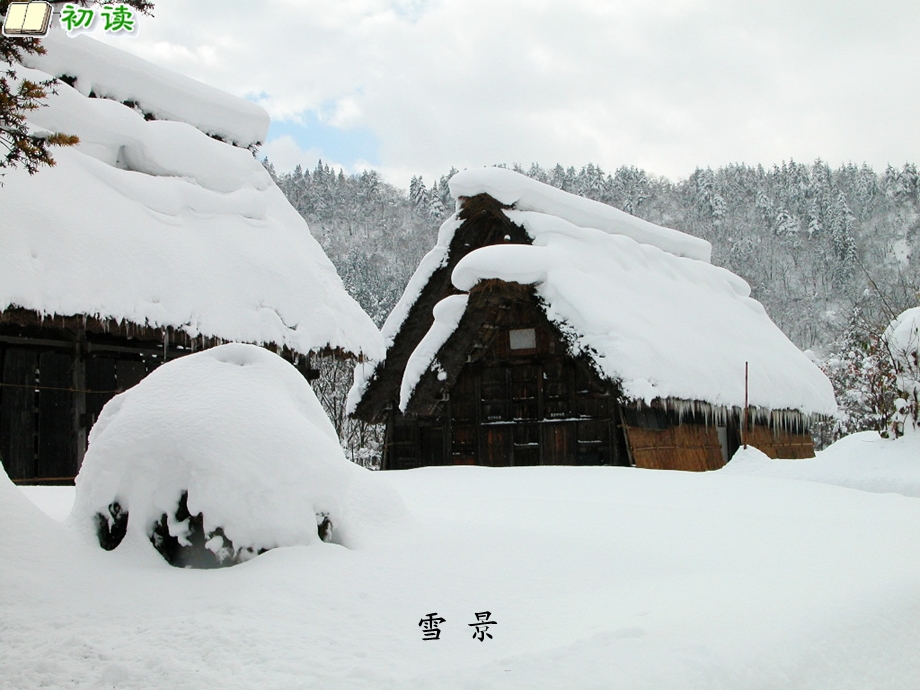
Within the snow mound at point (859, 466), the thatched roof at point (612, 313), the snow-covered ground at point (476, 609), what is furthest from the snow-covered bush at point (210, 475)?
the thatched roof at point (612, 313)

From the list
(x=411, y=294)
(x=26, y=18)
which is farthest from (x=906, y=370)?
(x=26, y=18)

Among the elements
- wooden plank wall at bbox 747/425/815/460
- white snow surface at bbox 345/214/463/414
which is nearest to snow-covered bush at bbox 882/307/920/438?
wooden plank wall at bbox 747/425/815/460

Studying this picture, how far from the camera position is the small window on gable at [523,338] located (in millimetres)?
15508

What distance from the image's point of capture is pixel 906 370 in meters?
12.6

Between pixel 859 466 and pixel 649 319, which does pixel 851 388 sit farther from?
pixel 859 466

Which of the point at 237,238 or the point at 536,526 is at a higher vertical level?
the point at 237,238

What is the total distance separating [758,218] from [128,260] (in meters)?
75.2

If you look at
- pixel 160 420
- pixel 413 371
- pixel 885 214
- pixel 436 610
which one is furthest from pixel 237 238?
pixel 885 214

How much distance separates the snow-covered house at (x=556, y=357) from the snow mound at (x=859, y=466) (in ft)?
6.21

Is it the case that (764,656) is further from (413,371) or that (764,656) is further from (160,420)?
(413,371)

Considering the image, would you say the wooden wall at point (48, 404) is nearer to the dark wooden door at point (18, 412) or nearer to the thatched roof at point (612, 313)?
the dark wooden door at point (18, 412)

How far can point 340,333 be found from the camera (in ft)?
39.9

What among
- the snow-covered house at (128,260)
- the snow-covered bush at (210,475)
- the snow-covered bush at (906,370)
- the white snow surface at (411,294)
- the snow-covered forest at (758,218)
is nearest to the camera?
the snow-covered bush at (210,475)

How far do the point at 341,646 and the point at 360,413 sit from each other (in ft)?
44.7
